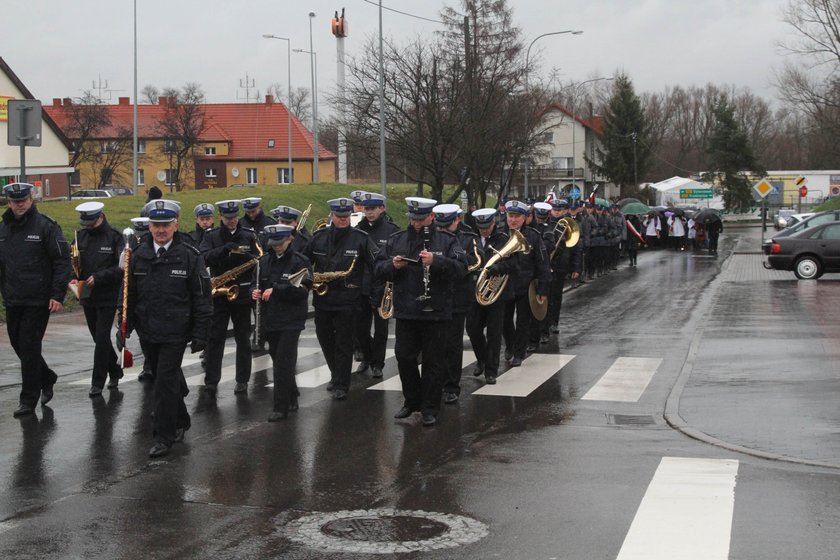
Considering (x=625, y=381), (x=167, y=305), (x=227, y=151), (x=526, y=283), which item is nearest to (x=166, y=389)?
(x=167, y=305)

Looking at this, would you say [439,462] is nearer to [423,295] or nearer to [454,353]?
[423,295]

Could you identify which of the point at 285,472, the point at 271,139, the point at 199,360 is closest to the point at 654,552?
the point at 285,472

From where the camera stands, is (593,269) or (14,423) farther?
(593,269)

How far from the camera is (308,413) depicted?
10.3 m

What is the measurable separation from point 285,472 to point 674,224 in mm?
38640

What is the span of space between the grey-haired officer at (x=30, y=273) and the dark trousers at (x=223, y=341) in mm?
1729

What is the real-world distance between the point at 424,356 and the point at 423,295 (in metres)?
0.55

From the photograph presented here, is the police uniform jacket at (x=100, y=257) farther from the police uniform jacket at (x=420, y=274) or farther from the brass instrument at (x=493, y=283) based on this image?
the brass instrument at (x=493, y=283)

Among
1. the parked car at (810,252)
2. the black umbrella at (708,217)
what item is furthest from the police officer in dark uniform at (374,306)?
the black umbrella at (708,217)

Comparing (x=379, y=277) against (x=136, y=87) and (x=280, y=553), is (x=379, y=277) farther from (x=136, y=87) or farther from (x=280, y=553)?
(x=136, y=87)

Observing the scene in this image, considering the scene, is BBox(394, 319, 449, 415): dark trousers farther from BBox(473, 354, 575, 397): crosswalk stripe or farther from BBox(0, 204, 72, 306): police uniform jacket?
BBox(0, 204, 72, 306): police uniform jacket

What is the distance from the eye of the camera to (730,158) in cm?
9531

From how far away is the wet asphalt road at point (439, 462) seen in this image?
629 cm

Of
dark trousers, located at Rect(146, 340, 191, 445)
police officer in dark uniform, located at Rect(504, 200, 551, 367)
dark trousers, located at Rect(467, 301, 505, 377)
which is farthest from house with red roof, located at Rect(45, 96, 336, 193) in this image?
dark trousers, located at Rect(146, 340, 191, 445)
